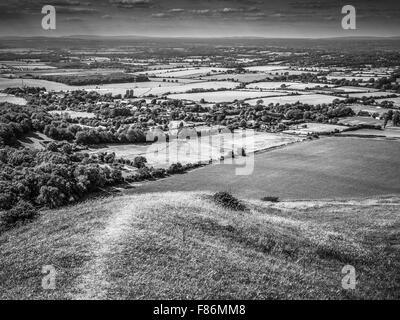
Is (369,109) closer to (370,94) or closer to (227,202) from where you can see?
(370,94)

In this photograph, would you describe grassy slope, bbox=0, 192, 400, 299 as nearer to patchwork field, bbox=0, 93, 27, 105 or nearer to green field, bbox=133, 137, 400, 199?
green field, bbox=133, 137, 400, 199

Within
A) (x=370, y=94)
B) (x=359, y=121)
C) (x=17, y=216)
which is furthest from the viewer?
(x=370, y=94)

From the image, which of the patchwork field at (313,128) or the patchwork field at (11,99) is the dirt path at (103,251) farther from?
the patchwork field at (11,99)

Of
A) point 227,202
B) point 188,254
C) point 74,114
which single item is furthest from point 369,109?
point 188,254

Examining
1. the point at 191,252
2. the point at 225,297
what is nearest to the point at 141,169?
the point at 191,252

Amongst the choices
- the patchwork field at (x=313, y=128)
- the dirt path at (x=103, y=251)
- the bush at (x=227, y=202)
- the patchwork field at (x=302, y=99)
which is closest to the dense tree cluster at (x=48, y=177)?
the dirt path at (x=103, y=251)

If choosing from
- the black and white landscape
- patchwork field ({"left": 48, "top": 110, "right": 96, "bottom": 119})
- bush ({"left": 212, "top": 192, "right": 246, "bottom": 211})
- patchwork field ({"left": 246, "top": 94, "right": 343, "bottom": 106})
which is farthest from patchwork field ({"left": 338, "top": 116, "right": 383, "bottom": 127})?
bush ({"left": 212, "top": 192, "right": 246, "bottom": 211})
